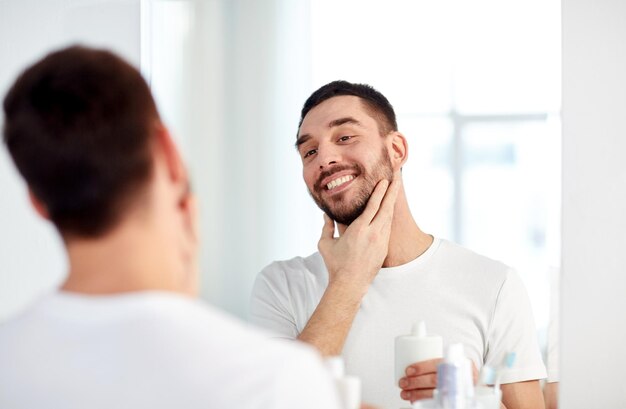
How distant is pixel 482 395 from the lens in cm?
120

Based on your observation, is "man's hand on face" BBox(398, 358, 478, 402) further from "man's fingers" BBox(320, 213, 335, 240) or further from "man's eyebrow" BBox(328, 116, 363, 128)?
"man's eyebrow" BBox(328, 116, 363, 128)

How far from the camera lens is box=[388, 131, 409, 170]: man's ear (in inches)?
55.9

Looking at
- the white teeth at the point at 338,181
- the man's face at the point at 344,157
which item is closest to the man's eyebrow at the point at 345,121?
the man's face at the point at 344,157

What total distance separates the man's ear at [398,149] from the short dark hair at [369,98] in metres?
0.02

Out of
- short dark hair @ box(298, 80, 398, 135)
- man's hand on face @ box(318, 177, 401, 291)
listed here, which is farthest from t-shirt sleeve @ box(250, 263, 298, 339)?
short dark hair @ box(298, 80, 398, 135)

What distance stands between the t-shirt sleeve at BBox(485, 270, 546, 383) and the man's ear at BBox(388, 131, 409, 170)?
0.29 metres

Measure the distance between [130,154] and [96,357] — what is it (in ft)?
0.54

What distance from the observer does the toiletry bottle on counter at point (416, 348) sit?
3.94 ft

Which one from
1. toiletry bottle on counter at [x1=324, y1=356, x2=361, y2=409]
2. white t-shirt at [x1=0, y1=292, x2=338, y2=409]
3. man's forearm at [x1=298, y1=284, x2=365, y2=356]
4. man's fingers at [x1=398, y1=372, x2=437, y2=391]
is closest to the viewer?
white t-shirt at [x1=0, y1=292, x2=338, y2=409]

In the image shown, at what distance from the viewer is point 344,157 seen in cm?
144

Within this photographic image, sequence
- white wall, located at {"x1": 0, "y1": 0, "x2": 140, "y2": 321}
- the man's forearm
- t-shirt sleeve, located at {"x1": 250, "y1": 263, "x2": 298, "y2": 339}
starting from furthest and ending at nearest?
white wall, located at {"x1": 0, "y1": 0, "x2": 140, "y2": 321}, t-shirt sleeve, located at {"x1": 250, "y1": 263, "x2": 298, "y2": 339}, the man's forearm

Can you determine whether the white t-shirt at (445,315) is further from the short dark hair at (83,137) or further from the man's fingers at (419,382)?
the short dark hair at (83,137)

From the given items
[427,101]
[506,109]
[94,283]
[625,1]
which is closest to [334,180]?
[427,101]

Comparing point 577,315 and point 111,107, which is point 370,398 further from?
point 111,107
